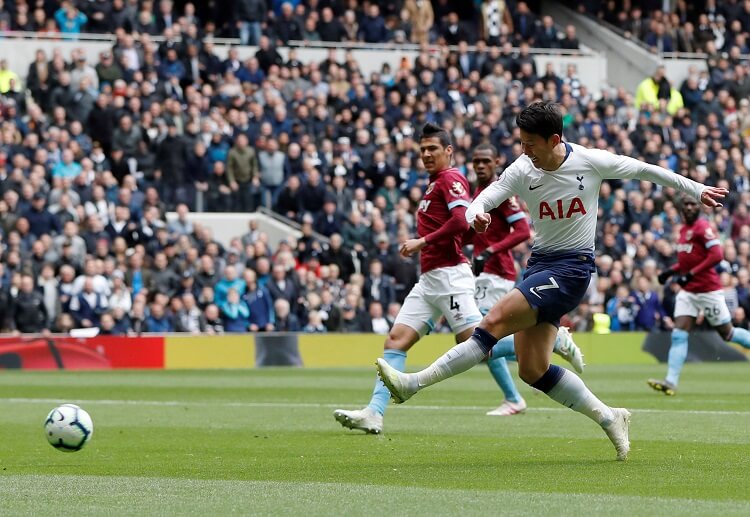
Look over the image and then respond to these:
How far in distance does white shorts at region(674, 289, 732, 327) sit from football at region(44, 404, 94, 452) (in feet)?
32.1

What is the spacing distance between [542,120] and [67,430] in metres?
4.03

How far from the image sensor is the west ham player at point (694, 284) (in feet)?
60.5

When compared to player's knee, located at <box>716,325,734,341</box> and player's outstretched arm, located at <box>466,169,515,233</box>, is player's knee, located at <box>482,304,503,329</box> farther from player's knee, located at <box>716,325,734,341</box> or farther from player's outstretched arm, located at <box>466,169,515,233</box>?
player's knee, located at <box>716,325,734,341</box>

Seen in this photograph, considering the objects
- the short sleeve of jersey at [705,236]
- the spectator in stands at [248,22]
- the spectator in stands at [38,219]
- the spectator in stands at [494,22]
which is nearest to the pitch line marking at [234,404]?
the short sleeve of jersey at [705,236]

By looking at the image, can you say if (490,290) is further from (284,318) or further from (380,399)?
(284,318)

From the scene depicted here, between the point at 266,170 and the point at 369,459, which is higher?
the point at 369,459

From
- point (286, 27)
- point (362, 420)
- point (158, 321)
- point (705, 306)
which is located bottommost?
point (158, 321)

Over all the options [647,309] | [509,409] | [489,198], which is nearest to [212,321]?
[647,309]

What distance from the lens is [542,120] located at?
9.55 metres

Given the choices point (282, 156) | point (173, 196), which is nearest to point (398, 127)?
point (282, 156)

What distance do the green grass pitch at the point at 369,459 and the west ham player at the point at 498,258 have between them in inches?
14.6

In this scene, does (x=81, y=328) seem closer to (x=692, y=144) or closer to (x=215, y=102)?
(x=215, y=102)

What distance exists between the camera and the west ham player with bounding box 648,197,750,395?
18.5 meters

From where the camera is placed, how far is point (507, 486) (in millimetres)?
8523
